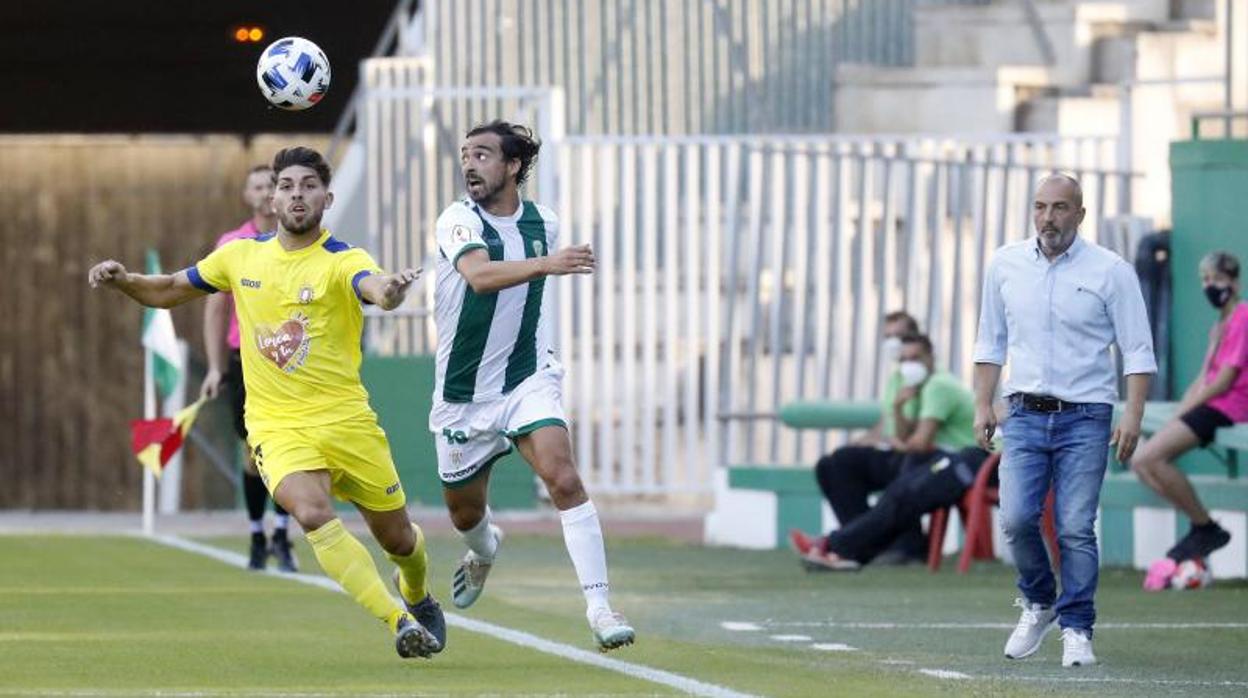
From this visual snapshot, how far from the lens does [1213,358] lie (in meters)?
15.7

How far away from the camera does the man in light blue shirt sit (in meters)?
11.2

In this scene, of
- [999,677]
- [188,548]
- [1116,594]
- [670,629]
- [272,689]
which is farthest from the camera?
[188,548]

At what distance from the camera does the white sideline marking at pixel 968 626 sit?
12688mm

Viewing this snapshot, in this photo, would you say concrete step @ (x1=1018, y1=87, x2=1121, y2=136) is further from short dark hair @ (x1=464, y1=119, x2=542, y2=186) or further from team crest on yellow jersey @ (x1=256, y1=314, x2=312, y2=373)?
team crest on yellow jersey @ (x1=256, y1=314, x2=312, y2=373)

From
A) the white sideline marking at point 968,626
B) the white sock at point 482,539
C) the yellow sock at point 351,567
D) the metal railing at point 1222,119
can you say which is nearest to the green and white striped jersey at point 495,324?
the white sock at point 482,539

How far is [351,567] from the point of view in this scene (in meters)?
10.3

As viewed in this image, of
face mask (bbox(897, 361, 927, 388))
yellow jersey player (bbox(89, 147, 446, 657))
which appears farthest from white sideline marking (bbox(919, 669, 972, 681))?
face mask (bbox(897, 361, 927, 388))

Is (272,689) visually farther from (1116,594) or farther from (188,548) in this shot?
(188,548)

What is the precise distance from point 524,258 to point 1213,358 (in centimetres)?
578

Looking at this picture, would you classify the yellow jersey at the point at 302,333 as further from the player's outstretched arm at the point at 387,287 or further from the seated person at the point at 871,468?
the seated person at the point at 871,468

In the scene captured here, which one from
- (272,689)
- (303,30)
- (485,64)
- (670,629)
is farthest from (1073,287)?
(303,30)

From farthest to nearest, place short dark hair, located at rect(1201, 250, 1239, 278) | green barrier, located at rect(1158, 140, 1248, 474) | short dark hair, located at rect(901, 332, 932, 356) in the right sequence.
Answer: green barrier, located at rect(1158, 140, 1248, 474)
short dark hair, located at rect(901, 332, 932, 356)
short dark hair, located at rect(1201, 250, 1239, 278)

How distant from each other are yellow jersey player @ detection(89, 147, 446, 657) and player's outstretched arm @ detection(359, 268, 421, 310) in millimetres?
14

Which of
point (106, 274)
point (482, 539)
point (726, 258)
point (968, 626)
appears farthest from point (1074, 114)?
point (106, 274)
